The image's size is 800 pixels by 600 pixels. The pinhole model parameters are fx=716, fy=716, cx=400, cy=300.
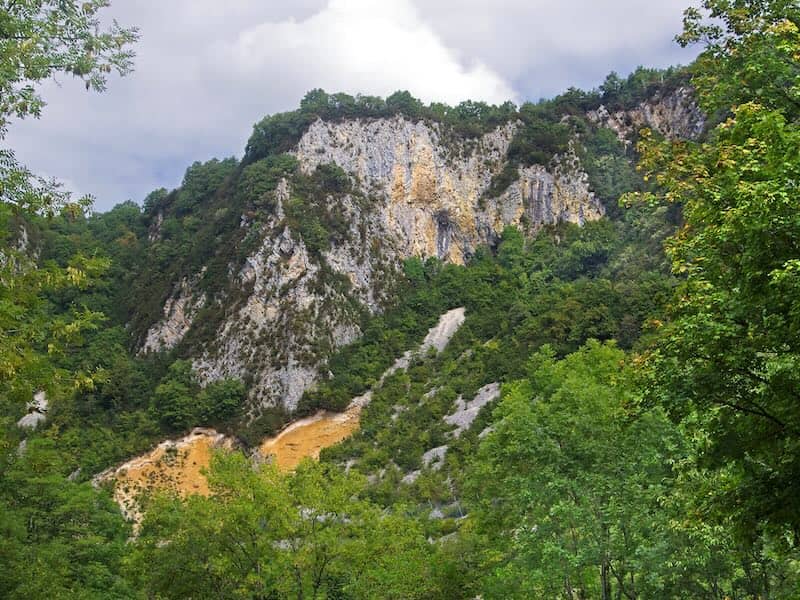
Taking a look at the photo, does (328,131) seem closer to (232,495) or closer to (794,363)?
(232,495)

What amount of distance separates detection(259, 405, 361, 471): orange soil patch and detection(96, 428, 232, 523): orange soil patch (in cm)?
518

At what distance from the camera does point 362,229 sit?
96.0 meters

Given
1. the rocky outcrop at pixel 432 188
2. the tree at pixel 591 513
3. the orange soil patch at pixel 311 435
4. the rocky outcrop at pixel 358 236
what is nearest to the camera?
the tree at pixel 591 513

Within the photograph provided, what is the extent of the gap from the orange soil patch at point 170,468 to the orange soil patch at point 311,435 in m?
5.18

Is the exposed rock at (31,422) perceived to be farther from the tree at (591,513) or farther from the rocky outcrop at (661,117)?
the rocky outcrop at (661,117)

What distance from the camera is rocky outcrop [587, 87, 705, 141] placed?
327 ft

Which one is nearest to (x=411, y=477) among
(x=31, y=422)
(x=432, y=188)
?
(x=31, y=422)

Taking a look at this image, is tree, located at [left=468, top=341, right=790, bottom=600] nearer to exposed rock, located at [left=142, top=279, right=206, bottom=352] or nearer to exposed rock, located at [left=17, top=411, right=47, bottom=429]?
exposed rock, located at [left=17, top=411, right=47, bottom=429]

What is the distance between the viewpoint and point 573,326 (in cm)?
5766

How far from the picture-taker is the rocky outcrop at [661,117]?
99.6 m

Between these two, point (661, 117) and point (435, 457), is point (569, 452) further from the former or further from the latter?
point (661, 117)

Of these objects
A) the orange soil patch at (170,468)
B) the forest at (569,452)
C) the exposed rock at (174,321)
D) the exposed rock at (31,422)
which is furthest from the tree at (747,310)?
the exposed rock at (174,321)

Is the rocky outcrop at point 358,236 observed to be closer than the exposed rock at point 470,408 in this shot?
No

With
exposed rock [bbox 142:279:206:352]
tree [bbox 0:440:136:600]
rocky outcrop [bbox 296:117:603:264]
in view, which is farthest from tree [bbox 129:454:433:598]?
rocky outcrop [bbox 296:117:603:264]
